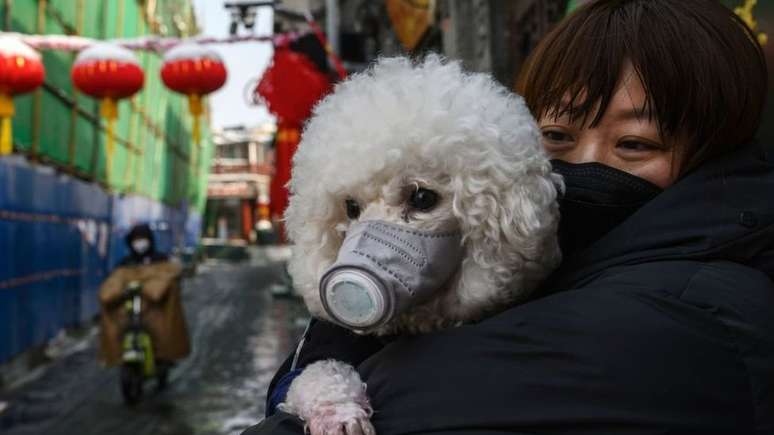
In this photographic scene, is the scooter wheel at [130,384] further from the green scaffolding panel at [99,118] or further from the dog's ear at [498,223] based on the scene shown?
the dog's ear at [498,223]

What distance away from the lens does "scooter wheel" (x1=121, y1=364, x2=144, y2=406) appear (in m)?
8.61

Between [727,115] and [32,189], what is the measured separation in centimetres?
1069

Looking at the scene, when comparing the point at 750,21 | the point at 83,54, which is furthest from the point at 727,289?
the point at 83,54

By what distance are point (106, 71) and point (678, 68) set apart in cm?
762

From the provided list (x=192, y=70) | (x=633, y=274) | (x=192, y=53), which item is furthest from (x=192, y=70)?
(x=633, y=274)

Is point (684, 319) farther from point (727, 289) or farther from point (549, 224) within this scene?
point (549, 224)

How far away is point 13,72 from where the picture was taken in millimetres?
7531

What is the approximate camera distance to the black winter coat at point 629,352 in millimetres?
1117

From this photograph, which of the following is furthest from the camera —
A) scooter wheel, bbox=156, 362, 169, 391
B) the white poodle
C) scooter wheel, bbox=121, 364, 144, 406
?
scooter wheel, bbox=156, 362, 169, 391

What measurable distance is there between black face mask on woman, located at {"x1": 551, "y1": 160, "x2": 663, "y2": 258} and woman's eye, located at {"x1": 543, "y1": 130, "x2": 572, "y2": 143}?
0.65 ft

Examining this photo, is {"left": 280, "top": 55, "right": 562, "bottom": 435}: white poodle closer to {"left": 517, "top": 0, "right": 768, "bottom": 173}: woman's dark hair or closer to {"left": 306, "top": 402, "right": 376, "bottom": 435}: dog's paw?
{"left": 306, "top": 402, "right": 376, "bottom": 435}: dog's paw

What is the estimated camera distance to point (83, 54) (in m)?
8.44

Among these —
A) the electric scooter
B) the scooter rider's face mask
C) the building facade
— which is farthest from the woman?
the building facade

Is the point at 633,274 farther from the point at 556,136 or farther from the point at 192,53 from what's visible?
the point at 192,53
